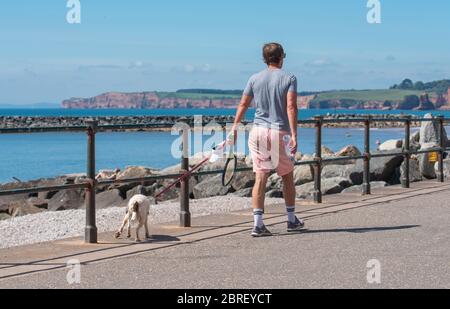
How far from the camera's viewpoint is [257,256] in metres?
8.55

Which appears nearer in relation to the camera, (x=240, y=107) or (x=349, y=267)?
(x=349, y=267)

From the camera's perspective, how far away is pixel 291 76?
9727 millimetres

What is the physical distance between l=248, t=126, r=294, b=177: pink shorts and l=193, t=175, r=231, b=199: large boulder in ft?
31.5

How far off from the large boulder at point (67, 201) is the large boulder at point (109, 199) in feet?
1.29

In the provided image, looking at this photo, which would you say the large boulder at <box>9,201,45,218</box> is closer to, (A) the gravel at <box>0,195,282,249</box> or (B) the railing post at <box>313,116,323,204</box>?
(A) the gravel at <box>0,195,282,249</box>

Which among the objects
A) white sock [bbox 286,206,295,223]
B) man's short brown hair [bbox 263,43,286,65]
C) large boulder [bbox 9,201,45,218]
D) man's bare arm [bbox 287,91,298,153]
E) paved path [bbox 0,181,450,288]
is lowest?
large boulder [bbox 9,201,45,218]

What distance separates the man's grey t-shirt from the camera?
9703 millimetres

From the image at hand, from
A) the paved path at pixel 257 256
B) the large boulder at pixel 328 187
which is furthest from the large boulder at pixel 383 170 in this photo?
the paved path at pixel 257 256

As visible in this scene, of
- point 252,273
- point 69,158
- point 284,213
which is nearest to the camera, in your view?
point 252,273

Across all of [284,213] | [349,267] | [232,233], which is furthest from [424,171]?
[349,267]

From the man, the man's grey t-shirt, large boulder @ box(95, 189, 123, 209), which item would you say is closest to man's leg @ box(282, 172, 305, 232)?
the man

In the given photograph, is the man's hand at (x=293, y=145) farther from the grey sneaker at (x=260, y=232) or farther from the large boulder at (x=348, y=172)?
the large boulder at (x=348, y=172)
